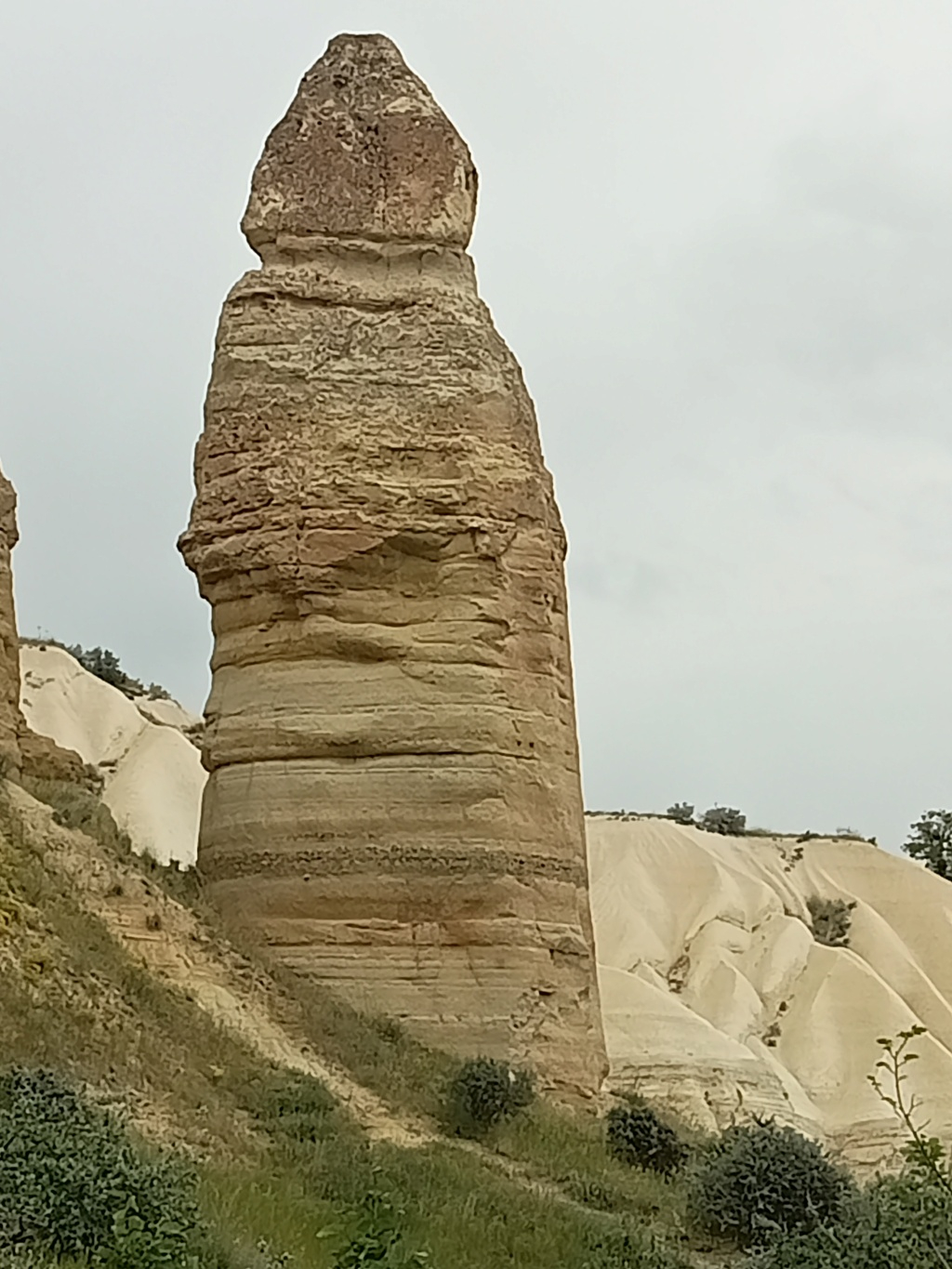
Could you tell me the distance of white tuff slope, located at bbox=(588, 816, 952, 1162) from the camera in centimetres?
3450

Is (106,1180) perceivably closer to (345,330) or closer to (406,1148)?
(406,1148)

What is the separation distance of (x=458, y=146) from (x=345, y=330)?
292 centimetres

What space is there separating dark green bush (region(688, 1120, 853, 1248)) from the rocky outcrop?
9125 mm

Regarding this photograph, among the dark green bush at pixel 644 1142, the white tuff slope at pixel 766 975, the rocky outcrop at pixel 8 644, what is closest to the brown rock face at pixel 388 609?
the dark green bush at pixel 644 1142

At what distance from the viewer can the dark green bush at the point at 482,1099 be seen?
15398 millimetres

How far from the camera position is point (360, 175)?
20.6m

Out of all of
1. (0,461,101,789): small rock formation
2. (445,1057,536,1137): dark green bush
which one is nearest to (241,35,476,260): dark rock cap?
(0,461,101,789): small rock formation

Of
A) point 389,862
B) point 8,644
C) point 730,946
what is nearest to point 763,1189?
point 389,862

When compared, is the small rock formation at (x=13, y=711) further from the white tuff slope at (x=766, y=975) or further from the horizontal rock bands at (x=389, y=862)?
the white tuff slope at (x=766, y=975)

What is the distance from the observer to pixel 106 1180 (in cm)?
941

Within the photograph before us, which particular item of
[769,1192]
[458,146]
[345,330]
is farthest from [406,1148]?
[458,146]

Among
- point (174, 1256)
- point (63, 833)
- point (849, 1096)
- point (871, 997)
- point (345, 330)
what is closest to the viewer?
point (174, 1256)

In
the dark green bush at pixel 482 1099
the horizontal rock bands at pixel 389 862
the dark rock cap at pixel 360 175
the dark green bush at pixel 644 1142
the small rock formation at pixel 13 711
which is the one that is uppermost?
the dark rock cap at pixel 360 175

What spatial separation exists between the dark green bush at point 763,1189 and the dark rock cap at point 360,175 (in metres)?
11.3
